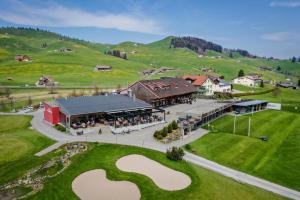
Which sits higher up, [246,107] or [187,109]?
[246,107]

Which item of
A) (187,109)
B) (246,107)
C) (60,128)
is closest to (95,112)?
(60,128)

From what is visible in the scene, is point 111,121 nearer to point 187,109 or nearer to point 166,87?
point 187,109

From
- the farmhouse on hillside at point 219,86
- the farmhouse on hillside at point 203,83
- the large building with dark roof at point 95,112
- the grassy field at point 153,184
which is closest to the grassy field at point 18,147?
the large building with dark roof at point 95,112

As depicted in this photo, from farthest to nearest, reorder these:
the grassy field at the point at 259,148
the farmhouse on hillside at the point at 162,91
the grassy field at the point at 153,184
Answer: the farmhouse on hillside at the point at 162,91
the grassy field at the point at 259,148
the grassy field at the point at 153,184

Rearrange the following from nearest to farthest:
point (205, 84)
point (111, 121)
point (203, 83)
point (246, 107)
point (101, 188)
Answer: point (101, 188) < point (111, 121) < point (246, 107) < point (203, 83) < point (205, 84)

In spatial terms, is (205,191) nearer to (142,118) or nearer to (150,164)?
(150,164)

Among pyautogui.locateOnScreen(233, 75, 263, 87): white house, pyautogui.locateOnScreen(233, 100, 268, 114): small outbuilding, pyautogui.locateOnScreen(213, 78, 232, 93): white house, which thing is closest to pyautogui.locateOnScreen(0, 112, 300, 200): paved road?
pyautogui.locateOnScreen(233, 100, 268, 114): small outbuilding

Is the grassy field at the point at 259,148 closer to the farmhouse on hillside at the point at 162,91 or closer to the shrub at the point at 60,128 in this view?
the farmhouse on hillside at the point at 162,91

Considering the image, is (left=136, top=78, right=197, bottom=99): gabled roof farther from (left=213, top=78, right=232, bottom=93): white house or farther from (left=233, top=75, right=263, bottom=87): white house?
(left=233, top=75, right=263, bottom=87): white house
